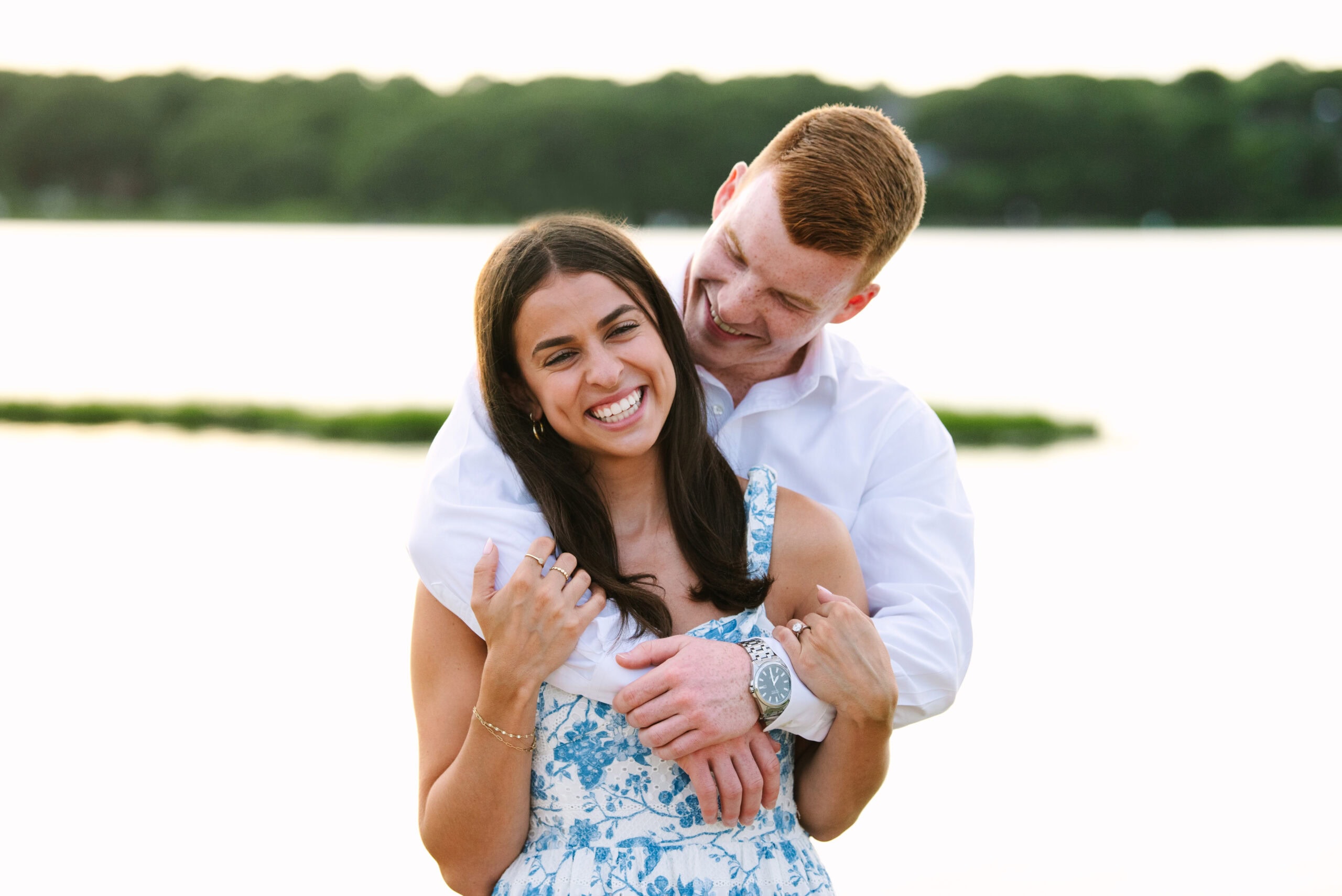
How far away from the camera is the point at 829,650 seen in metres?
1.98

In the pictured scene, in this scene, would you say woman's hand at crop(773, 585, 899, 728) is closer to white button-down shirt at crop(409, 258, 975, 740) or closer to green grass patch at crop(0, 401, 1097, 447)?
white button-down shirt at crop(409, 258, 975, 740)

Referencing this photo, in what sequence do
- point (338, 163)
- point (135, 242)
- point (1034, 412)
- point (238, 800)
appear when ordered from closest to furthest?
point (238, 800)
point (1034, 412)
point (135, 242)
point (338, 163)

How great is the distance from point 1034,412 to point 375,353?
1228 centimetres

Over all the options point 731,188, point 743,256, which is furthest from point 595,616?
point 731,188

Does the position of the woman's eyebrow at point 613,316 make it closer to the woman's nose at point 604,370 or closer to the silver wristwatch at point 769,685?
the woman's nose at point 604,370

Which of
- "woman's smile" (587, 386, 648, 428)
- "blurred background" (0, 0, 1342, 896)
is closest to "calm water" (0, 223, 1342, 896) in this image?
"blurred background" (0, 0, 1342, 896)

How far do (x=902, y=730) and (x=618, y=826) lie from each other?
157 inches

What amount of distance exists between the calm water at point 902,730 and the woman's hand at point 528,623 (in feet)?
8.92

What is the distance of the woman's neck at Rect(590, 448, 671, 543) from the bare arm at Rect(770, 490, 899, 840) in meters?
0.21

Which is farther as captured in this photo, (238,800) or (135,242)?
(135,242)

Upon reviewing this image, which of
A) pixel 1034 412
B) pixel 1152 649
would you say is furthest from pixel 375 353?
pixel 1152 649

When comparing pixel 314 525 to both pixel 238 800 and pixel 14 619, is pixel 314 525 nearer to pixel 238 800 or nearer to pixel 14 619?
pixel 14 619

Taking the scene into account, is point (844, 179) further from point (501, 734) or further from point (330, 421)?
point (330, 421)

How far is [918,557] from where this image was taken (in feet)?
7.50
